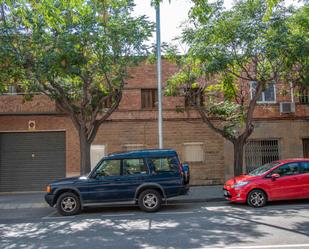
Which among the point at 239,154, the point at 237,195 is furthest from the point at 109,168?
the point at 239,154

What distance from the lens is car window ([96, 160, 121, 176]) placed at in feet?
36.0

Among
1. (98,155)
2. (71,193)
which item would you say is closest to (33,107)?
(98,155)

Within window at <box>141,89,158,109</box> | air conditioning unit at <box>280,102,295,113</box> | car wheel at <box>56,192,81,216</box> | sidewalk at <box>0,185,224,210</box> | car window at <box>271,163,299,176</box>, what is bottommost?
sidewalk at <box>0,185,224,210</box>

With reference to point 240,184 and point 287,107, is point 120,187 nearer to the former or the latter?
point 240,184

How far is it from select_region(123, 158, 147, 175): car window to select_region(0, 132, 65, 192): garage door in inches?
291

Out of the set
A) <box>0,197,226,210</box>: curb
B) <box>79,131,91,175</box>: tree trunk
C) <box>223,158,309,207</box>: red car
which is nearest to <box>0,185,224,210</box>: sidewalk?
<box>0,197,226,210</box>: curb

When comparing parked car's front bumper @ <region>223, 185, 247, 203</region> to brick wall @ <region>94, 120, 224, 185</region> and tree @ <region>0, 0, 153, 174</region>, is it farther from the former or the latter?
brick wall @ <region>94, 120, 224, 185</region>

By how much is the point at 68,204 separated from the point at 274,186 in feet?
21.1

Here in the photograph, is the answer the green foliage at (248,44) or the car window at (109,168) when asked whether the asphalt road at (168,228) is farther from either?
the green foliage at (248,44)

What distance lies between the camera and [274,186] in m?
11.2

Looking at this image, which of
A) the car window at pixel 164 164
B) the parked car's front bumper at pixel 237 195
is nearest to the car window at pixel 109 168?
the car window at pixel 164 164

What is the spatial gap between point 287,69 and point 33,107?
38.5 ft

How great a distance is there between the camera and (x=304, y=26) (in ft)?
41.9

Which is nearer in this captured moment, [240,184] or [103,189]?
[103,189]
